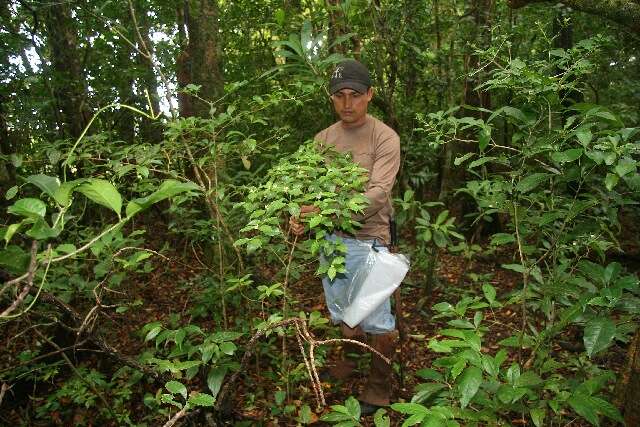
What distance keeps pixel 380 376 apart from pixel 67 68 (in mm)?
5291

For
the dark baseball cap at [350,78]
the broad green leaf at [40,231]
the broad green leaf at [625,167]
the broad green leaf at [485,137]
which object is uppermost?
the broad green leaf at [40,231]

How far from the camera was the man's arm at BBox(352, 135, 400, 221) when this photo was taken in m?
2.67

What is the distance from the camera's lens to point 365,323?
115 inches

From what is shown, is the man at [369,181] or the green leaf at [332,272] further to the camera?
the man at [369,181]

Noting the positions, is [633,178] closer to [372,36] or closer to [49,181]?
[49,181]

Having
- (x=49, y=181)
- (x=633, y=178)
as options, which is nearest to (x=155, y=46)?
(x=49, y=181)

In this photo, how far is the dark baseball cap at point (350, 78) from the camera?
9.31 feet

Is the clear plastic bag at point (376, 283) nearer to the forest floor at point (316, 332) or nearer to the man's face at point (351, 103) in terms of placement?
the forest floor at point (316, 332)

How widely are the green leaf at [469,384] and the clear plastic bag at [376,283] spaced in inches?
47.1

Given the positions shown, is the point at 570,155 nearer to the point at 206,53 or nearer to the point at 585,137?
the point at 585,137

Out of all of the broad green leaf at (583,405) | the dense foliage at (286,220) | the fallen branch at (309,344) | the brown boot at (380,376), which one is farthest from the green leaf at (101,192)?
the brown boot at (380,376)

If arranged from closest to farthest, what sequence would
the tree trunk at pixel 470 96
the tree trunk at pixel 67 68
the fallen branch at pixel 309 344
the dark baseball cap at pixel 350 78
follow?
1. the fallen branch at pixel 309 344
2. the dark baseball cap at pixel 350 78
3. the tree trunk at pixel 470 96
4. the tree trunk at pixel 67 68

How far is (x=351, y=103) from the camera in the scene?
293 centimetres

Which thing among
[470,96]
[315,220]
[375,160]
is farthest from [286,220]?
[470,96]
